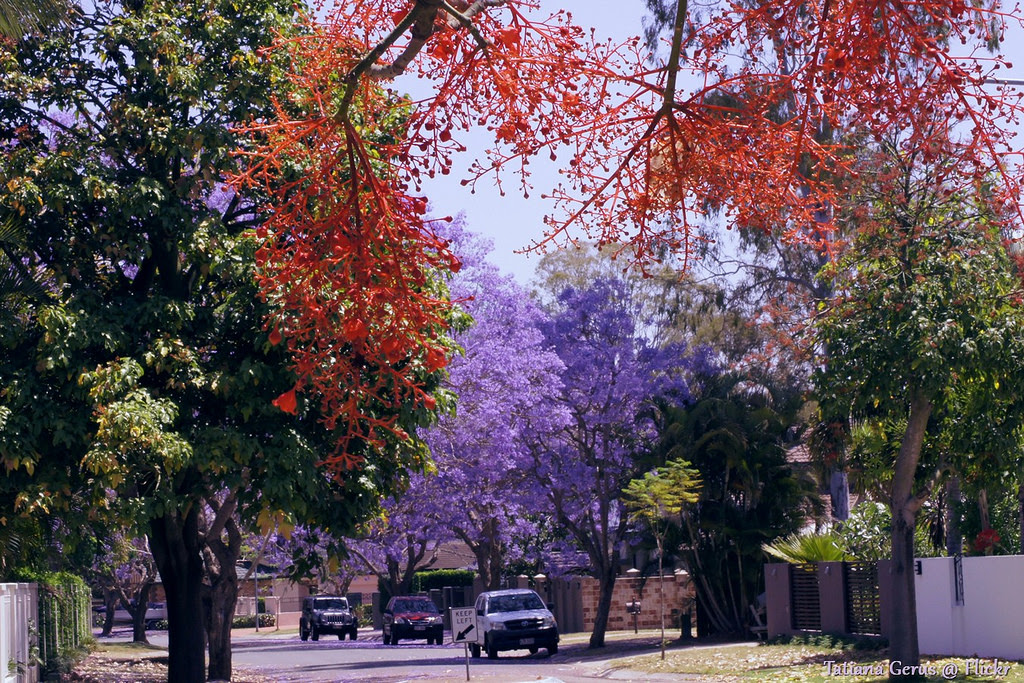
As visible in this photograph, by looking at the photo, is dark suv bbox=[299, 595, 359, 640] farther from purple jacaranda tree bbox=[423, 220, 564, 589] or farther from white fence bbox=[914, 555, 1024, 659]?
white fence bbox=[914, 555, 1024, 659]

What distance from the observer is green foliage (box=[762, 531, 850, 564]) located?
25.2m

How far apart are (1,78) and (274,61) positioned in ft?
12.1

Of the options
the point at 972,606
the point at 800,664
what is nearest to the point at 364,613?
the point at 800,664

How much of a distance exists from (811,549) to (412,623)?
62.2ft

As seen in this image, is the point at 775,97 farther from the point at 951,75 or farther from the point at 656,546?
the point at 656,546

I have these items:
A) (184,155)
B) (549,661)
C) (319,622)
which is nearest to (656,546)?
(549,661)

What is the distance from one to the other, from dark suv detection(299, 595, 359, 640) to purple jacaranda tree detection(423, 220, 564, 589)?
53.1 feet

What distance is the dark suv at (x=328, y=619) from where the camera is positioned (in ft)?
156

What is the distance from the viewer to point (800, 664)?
20.4 metres

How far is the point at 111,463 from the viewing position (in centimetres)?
1376

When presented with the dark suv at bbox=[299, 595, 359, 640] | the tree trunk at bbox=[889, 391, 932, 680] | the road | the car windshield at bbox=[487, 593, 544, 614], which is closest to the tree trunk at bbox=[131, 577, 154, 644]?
the road

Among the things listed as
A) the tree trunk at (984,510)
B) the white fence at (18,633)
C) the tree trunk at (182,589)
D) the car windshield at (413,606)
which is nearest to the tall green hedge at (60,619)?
the white fence at (18,633)

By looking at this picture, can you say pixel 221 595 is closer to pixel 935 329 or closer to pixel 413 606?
pixel 935 329

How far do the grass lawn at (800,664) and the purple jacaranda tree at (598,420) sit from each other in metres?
5.29
